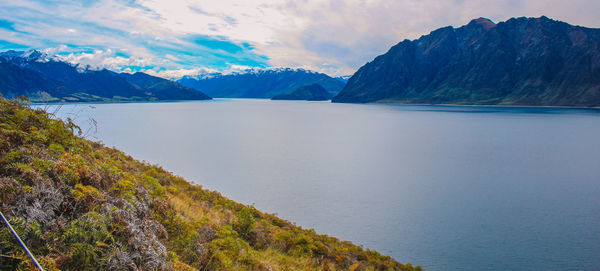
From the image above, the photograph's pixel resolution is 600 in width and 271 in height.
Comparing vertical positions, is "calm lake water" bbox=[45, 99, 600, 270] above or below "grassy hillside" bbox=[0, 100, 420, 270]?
below

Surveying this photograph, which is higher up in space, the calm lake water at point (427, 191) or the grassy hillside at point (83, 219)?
the grassy hillside at point (83, 219)

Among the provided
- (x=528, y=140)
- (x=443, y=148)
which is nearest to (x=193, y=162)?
(x=443, y=148)

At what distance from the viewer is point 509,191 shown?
2609 cm

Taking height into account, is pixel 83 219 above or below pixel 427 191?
above

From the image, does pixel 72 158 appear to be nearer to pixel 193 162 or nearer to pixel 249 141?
pixel 193 162

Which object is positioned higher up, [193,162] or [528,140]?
A: [528,140]

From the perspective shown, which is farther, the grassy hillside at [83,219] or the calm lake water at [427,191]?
the calm lake water at [427,191]

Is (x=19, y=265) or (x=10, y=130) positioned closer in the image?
(x=19, y=265)

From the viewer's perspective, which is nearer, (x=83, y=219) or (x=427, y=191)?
(x=83, y=219)

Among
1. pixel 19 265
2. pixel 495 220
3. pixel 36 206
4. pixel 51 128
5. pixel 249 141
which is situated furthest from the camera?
pixel 249 141

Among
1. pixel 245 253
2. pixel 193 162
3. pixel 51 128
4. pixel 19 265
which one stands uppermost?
pixel 51 128

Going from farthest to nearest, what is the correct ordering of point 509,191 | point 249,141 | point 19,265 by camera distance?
point 249,141, point 509,191, point 19,265

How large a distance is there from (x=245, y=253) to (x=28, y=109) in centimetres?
793

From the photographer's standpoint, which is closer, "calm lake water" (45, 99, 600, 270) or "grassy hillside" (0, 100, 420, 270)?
"grassy hillside" (0, 100, 420, 270)
